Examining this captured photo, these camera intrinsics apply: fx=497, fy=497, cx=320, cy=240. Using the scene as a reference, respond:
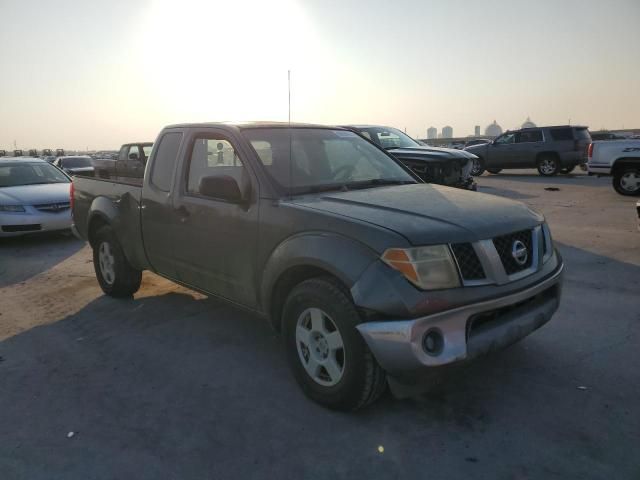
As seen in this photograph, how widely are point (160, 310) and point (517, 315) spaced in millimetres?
3560

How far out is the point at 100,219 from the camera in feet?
18.0

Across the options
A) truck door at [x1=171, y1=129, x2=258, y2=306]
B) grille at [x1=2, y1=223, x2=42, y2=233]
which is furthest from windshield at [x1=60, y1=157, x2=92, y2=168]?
truck door at [x1=171, y1=129, x2=258, y2=306]

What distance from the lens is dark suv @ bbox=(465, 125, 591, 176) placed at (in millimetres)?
18062

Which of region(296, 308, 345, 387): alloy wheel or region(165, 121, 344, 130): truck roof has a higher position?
region(165, 121, 344, 130): truck roof

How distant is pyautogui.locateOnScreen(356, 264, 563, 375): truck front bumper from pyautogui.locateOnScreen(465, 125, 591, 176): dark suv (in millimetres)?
15902

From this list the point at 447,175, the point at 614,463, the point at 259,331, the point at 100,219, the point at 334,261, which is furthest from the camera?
the point at 447,175

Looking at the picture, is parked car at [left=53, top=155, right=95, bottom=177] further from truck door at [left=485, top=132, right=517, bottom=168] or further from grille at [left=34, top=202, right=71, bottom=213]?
truck door at [left=485, top=132, right=517, bottom=168]

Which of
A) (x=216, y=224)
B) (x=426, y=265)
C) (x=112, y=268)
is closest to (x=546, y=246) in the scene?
(x=426, y=265)

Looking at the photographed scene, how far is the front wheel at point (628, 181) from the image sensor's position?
40.2 ft

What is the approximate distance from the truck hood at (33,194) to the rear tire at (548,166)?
53.7ft

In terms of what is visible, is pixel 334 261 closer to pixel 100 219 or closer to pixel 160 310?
pixel 160 310

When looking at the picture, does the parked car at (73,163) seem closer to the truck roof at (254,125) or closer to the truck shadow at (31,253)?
the truck shadow at (31,253)

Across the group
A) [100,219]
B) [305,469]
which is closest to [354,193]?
Answer: [305,469]

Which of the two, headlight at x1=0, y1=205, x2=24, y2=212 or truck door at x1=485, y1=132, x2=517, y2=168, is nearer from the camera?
headlight at x1=0, y1=205, x2=24, y2=212
